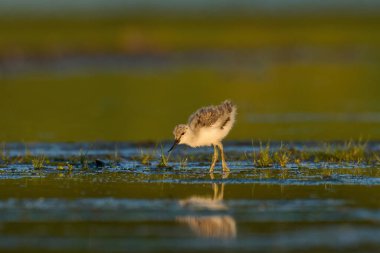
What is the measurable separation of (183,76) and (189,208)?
25.7 meters

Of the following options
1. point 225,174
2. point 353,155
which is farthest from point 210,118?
point 353,155

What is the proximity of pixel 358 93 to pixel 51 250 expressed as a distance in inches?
896

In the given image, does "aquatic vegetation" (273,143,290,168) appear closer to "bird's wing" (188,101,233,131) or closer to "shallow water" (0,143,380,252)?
"shallow water" (0,143,380,252)

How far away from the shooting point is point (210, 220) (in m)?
11.9

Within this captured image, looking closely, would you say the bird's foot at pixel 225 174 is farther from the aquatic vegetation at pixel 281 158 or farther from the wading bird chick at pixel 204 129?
the aquatic vegetation at pixel 281 158

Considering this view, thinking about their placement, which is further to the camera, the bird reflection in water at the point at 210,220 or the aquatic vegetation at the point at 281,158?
the aquatic vegetation at the point at 281,158

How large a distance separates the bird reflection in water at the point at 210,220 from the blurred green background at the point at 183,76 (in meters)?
7.75

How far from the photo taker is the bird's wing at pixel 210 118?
53.2 ft

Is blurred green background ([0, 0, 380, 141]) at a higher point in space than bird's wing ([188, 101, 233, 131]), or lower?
higher

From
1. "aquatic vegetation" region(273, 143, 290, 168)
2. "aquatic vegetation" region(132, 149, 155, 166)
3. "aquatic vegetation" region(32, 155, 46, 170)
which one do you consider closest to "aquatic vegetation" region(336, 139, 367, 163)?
"aquatic vegetation" region(273, 143, 290, 168)

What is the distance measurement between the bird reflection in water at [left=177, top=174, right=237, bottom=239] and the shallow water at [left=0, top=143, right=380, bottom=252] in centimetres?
1

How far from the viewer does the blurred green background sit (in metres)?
24.1

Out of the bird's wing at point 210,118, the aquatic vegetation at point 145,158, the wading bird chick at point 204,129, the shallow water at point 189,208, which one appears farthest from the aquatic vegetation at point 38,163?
the bird's wing at point 210,118

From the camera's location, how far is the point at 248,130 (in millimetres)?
22953
